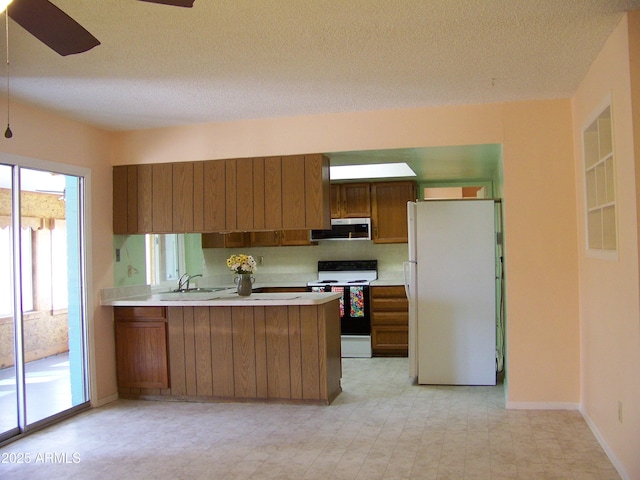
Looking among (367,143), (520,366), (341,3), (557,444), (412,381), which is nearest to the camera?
(341,3)

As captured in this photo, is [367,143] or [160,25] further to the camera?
[367,143]

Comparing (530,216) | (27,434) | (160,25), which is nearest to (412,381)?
(530,216)

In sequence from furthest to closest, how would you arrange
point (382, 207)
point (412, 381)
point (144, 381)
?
point (382, 207)
point (412, 381)
point (144, 381)

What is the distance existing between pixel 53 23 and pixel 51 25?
2 cm

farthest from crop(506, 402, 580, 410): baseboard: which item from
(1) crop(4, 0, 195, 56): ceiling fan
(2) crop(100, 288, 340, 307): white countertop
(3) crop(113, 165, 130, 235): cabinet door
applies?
(1) crop(4, 0, 195, 56): ceiling fan

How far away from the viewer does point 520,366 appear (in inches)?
180

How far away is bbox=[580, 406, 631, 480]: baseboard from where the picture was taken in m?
3.18

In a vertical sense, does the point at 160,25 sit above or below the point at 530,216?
above

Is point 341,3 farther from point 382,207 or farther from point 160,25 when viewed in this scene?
point 382,207

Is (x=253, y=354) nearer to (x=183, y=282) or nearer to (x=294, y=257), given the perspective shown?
(x=183, y=282)

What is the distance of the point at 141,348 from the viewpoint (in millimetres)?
5258

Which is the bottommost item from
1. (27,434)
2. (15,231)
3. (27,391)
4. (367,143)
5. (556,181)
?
(27,434)

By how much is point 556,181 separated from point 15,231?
3.93 meters

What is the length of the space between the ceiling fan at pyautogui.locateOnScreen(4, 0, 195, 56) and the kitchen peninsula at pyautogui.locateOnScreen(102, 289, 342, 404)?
291cm
